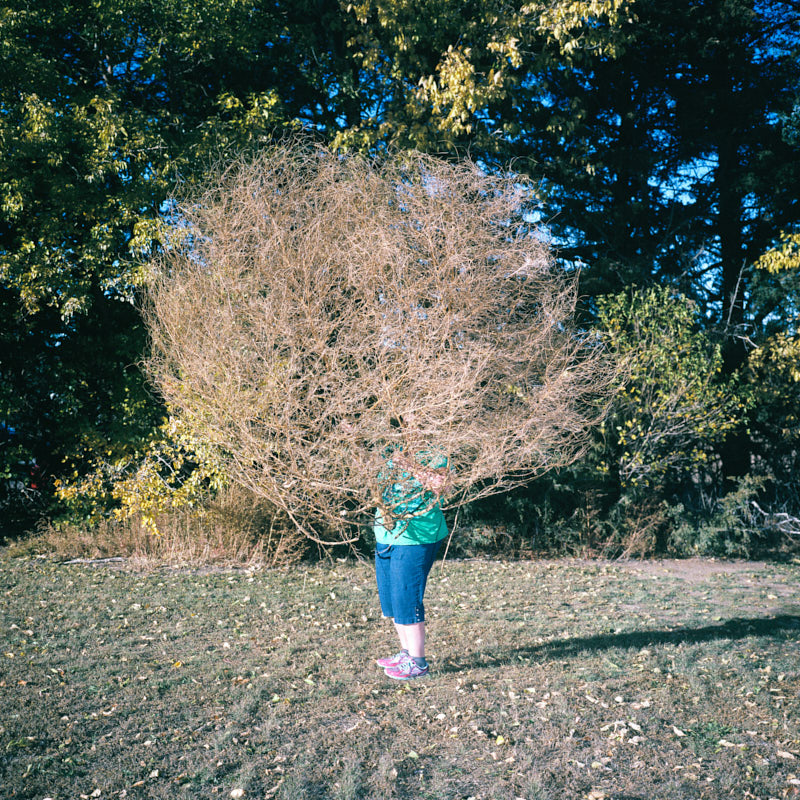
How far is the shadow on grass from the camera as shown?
5.09 m

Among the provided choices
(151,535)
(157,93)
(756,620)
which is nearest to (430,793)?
(756,620)

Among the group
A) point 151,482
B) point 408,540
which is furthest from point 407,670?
point 151,482

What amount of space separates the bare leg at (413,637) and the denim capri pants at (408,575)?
0.06 metres

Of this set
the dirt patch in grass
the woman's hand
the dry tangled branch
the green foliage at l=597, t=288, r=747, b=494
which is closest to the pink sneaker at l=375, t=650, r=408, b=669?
the dry tangled branch

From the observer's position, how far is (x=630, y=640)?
18.6ft

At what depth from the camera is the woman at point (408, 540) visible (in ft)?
12.1

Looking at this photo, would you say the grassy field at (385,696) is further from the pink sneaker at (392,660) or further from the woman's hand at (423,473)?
the woman's hand at (423,473)

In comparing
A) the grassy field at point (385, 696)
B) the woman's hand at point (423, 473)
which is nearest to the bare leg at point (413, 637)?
the grassy field at point (385, 696)

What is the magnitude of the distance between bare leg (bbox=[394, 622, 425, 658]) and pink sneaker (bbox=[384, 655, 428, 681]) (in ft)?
0.21

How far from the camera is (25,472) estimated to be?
10445 millimetres

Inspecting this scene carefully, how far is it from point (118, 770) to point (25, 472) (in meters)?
8.46

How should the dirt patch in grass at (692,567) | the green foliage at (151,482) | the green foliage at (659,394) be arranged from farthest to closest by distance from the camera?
the green foliage at (659,394) → the dirt patch in grass at (692,567) → the green foliage at (151,482)

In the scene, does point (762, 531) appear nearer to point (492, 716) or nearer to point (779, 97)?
point (779, 97)

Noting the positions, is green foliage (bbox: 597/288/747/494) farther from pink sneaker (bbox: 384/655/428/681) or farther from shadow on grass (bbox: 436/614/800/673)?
pink sneaker (bbox: 384/655/428/681)
